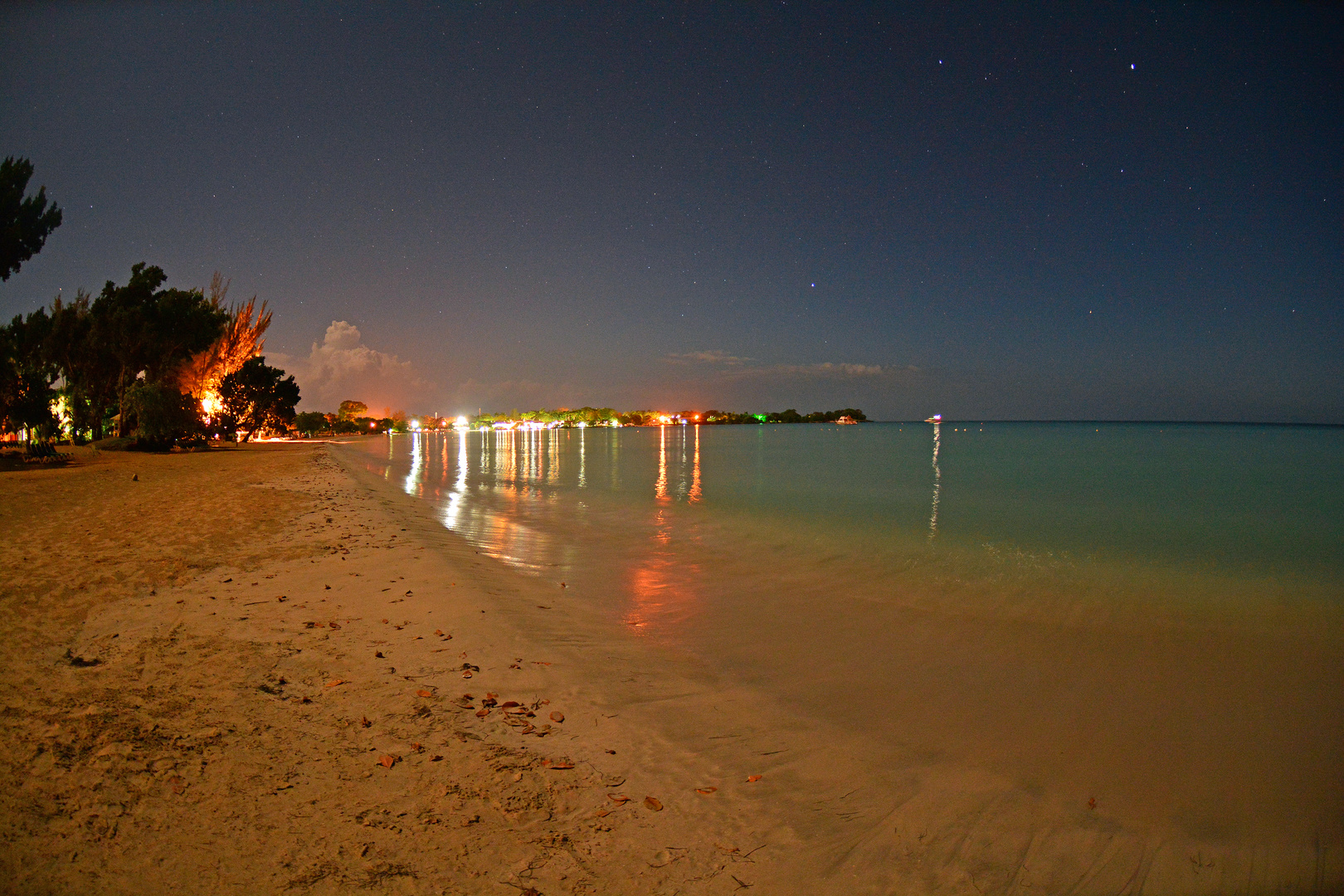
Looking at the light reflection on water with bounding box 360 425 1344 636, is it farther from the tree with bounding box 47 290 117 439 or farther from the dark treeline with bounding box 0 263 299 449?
the tree with bounding box 47 290 117 439

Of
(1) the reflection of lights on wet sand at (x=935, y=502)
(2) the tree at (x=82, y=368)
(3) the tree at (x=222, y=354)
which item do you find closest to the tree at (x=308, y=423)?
(3) the tree at (x=222, y=354)

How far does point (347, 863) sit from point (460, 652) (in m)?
2.97

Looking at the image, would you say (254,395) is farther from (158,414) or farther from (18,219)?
(18,219)

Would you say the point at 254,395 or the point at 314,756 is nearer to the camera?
the point at 314,756

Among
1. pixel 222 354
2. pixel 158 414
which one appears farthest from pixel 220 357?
pixel 158 414

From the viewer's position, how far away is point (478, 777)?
151 inches

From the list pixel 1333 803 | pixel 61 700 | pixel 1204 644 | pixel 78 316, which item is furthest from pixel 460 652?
pixel 78 316

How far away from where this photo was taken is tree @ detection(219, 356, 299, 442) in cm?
5659

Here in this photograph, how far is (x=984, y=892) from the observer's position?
339 centimetres

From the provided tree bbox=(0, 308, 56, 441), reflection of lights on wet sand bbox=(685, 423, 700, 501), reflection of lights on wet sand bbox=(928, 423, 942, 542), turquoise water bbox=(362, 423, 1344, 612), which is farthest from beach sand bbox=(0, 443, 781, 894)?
tree bbox=(0, 308, 56, 441)

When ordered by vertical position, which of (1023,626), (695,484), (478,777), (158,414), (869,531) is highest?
(158,414)

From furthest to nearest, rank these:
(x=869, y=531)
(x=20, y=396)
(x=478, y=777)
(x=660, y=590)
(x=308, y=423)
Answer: (x=308, y=423), (x=20, y=396), (x=869, y=531), (x=660, y=590), (x=478, y=777)

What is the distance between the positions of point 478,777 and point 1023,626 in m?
7.66

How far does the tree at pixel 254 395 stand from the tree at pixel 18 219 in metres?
34.5
